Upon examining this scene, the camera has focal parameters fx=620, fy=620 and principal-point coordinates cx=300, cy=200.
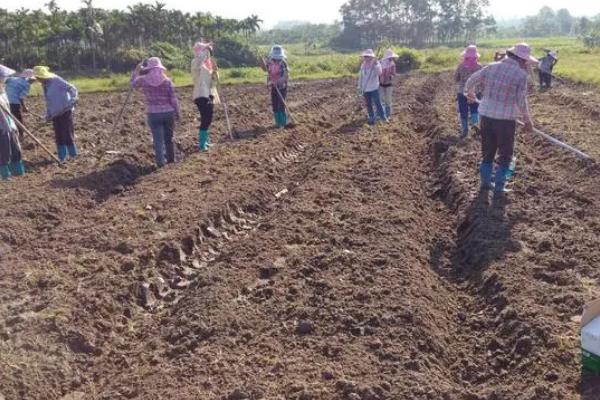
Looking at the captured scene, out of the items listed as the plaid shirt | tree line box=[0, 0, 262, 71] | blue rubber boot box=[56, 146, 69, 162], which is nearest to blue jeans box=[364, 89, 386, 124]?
the plaid shirt

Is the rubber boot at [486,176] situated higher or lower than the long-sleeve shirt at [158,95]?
lower

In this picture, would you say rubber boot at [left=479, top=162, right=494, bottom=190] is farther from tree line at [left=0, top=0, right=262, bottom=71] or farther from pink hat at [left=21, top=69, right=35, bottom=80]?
tree line at [left=0, top=0, right=262, bottom=71]

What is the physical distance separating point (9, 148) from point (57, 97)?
3.93 ft

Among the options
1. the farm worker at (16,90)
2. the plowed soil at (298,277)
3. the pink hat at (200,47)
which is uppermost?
the pink hat at (200,47)

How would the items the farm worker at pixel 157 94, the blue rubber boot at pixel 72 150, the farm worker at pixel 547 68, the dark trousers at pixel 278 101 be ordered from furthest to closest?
1. the farm worker at pixel 547 68
2. the dark trousers at pixel 278 101
3. the blue rubber boot at pixel 72 150
4. the farm worker at pixel 157 94

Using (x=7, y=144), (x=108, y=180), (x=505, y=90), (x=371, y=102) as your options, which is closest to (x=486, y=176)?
(x=505, y=90)

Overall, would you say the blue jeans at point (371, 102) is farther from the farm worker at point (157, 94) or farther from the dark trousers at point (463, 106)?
the farm worker at point (157, 94)

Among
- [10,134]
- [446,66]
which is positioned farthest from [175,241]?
[446,66]

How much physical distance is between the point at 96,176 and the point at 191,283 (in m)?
4.23

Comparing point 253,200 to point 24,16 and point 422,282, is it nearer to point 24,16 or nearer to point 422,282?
point 422,282

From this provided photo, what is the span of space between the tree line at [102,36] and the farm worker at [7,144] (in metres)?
28.4

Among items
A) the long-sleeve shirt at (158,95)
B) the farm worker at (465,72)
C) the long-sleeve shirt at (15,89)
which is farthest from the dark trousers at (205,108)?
the farm worker at (465,72)

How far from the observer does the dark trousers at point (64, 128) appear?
10.5m

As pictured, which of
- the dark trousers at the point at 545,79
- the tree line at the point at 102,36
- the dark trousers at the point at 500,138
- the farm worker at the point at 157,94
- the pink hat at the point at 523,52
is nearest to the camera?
the pink hat at the point at 523,52
